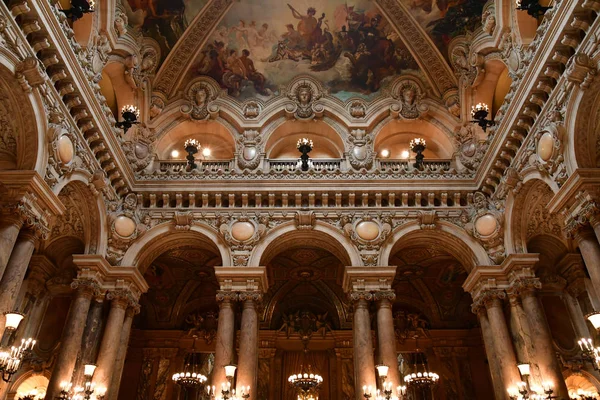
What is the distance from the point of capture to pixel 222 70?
18.4 m

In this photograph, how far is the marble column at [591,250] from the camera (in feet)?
31.4

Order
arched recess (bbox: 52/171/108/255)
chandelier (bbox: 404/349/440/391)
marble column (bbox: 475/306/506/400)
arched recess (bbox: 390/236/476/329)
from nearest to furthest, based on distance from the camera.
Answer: marble column (bbox: 475/306/506/400) → arched recess (bbox: 52/171/108/255) → chandelier (bbox: 404/349/440/391) → arched recess (bbox: 390/236/476/329)

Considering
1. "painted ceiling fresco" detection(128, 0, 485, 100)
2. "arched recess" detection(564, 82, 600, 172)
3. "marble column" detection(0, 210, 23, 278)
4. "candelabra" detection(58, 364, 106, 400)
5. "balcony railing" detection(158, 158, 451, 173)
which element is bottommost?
"candelabra" detection(58, 364, 106, 400)

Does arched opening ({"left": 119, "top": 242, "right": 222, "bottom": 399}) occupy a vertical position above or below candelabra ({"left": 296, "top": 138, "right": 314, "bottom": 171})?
below

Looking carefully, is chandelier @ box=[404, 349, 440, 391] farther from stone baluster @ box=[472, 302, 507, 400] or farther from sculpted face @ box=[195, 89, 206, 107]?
sculpted face @ box=[195, 89, 206, 107]

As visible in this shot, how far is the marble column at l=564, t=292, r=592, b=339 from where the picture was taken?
1411cm

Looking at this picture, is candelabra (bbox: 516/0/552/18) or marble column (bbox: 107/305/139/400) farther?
marble column (bbox: 107/305/139/400)

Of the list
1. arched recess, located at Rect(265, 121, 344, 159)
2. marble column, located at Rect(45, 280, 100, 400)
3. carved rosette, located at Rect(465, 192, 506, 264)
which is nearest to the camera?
marble column, located at Rect(45, 280, 100, 400)

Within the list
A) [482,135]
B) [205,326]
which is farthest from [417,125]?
[205,326]

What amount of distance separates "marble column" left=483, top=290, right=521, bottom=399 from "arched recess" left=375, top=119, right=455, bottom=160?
6063mm

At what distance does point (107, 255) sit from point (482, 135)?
1268 cm

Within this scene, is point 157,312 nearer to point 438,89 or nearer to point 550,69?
point 438,89

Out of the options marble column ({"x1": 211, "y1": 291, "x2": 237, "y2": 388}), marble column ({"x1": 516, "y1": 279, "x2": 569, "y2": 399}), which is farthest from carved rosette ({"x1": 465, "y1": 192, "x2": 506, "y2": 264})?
marble column ({"x1": 211, "y1": 291, "x2": 237, "y2": 388})

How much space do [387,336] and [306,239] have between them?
405cm
